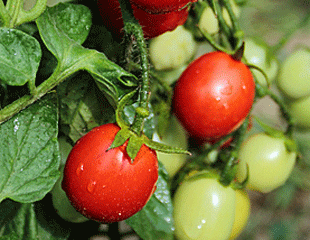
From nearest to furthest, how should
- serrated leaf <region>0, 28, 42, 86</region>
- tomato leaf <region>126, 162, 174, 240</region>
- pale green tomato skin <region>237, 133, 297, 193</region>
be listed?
serrated leaf <region>0, 28, 42, 86</region>, tomato leaf <region>126, 162, 174, 240</region>, pale green tomato skin <region>237, 133, 297, 193</region>

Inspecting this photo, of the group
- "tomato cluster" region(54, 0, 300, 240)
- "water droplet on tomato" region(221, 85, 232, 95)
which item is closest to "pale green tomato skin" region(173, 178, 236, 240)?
"tomato cluster" region(54, 0, 300, 240)

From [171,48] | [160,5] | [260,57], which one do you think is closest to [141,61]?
[160,5]

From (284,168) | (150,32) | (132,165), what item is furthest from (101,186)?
(284,168)

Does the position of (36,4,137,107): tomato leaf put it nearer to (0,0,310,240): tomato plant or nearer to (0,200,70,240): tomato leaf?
(0,0,310,240): tomato plant

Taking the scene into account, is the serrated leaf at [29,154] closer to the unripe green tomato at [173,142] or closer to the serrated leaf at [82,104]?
the serrated leaf at [82,104]

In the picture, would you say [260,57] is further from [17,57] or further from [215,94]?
[17,57]

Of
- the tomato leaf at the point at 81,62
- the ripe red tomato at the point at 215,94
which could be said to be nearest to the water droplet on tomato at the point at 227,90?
the ripe red tomato at the point at 215,94

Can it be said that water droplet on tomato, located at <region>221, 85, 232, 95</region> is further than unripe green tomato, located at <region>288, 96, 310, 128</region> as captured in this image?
No
